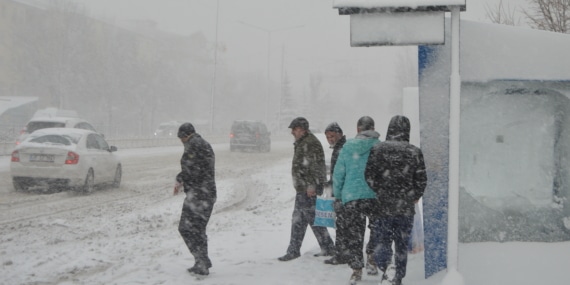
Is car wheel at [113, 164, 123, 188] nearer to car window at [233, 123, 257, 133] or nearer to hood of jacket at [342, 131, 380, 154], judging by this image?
hood of jacket at [342, 131, 380, 154]

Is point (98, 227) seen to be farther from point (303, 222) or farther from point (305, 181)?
point (305, 181)

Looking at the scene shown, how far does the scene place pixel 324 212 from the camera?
6918 mm

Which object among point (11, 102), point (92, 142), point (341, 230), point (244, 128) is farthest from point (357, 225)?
point (11, 102)

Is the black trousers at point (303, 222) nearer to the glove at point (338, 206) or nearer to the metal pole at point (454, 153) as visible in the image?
the glove at point (338, 206)

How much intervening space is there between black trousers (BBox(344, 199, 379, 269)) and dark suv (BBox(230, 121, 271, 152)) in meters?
26.2

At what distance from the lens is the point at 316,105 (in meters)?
93.6

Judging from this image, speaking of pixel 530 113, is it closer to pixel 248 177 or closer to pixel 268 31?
pixel 248 177

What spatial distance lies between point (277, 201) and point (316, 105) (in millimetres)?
80562

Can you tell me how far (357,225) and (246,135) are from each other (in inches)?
1040

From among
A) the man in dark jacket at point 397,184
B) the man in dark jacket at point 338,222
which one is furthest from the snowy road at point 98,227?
the man in dark jacket at point 397,184

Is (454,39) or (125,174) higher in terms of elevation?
(454,39)

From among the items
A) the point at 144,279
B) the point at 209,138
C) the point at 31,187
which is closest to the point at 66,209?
the point at 31,187

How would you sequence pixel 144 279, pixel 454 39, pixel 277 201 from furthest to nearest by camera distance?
pixel 277 201 < pixel 144 279 < pixel 454 39

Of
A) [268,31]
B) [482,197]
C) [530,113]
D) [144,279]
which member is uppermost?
[268,31]
